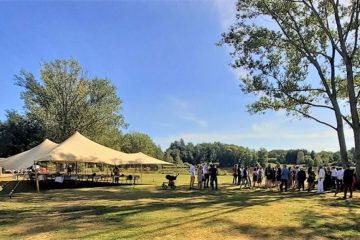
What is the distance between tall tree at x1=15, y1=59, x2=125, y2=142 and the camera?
49.1 meters

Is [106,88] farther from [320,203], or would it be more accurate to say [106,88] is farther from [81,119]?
[320,203]

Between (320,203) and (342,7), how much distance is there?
1440cm

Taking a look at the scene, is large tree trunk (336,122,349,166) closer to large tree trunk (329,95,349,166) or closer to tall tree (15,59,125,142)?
large tree trunk (329,95,349,166)

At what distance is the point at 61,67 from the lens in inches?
1946

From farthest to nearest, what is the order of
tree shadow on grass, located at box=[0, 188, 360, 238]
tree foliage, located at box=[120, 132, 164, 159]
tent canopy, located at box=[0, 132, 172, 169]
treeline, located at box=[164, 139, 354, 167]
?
treeline, located at box=[164, 139, 354, 167] < tree foliage, located at box=[120, 132, 164, 159] < tent canopy, located at box=[0, 132, 172, 169] < tree shadow on grass, located at box=[0, 188, 360, 238]

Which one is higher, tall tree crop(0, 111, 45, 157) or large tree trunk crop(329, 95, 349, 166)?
tall tree crop(0, 111, 45, 157)

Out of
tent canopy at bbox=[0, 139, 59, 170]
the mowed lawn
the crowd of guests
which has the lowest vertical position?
the mowed lawn

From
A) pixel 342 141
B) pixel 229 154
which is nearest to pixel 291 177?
pixel 342 141

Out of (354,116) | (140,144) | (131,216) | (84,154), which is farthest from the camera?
(140,144)

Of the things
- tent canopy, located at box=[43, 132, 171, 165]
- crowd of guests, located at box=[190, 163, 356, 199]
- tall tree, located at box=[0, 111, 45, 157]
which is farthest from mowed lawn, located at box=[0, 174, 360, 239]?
tall tree, located at box=[0, 111, 45, 157]

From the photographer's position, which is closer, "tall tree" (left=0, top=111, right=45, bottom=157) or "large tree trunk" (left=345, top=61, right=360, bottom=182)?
"large tree trunk" (left=345, top=61, right=360, bottom=182)

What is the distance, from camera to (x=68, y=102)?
49.5 meters

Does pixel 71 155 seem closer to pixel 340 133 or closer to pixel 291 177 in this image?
pixel 291 177

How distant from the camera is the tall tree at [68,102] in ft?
161
